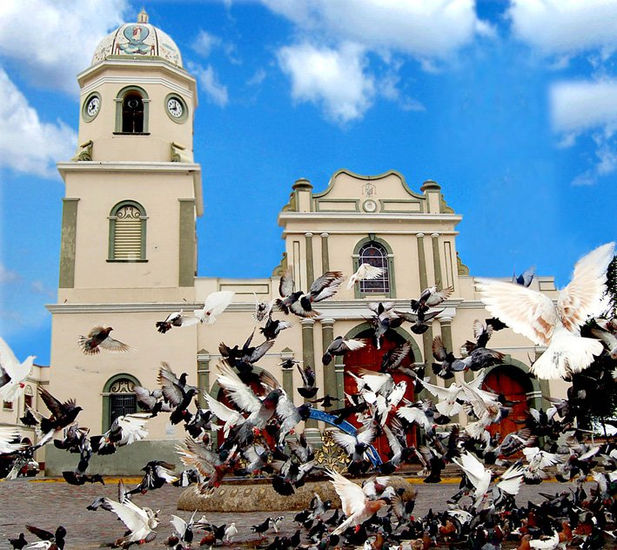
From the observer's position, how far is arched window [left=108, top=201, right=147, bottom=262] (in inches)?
691

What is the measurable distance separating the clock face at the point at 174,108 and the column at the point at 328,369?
23.7 ft

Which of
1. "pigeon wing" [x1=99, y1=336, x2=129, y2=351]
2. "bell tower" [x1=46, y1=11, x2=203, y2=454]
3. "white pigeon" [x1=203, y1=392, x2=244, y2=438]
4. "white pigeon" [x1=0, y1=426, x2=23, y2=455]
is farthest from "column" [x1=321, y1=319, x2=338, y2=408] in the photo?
"white pigeon" [x1=0, y1=426, x2=23, y2=455]

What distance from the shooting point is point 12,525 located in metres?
7.73

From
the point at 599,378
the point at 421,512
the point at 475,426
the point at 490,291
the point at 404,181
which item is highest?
the point at 404,181

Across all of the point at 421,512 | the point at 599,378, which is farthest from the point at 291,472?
the point at 421,512

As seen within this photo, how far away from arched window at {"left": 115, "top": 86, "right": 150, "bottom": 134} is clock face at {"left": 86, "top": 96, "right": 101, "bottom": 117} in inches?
23.1

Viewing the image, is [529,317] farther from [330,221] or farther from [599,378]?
[330,221]

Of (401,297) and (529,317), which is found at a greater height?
(401,297)

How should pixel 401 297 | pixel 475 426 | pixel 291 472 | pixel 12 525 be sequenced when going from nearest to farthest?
1. pixel 291 472
2. pixel 475 426
3. pixel 12 525
4. pixel 401 297

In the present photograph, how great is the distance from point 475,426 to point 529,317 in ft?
5.43

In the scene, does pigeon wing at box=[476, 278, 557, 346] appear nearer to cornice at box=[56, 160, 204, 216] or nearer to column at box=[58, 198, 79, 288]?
column at box=[58, 198, 79, 288]

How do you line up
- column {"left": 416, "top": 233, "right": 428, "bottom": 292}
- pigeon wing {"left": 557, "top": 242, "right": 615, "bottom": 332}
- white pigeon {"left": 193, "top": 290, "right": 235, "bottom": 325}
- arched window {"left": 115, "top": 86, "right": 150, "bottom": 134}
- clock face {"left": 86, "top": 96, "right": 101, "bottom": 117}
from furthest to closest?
clock face {"left": 86, "top": 96, "right": 101, "bottom": 117} → arched window {"left": 115, "top": 86, "right": 150, "bottom": 134} → column {"left": 416, "top": 233, "right": 428, "bottom": 292} → white pigeon {"left": 193, "top": 290, "right": 235, "bottom": 325} → pigeon wing {"left": 557, "top": 242, "right": 615, "bottom": 332}

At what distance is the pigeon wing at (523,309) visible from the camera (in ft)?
11.9

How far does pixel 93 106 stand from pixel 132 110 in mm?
1102
